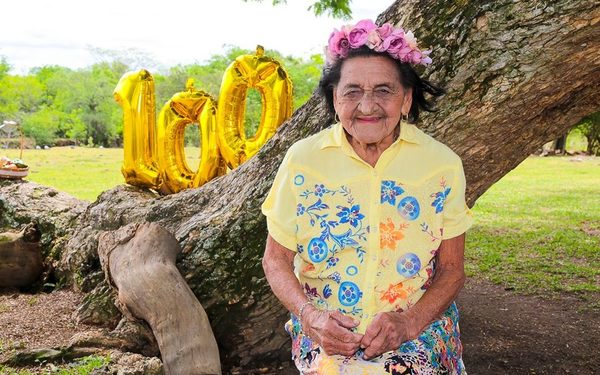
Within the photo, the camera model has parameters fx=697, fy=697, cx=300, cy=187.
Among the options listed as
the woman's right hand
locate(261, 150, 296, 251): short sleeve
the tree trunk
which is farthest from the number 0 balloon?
the woman's right hand

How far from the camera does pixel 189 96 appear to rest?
5355 millimetres

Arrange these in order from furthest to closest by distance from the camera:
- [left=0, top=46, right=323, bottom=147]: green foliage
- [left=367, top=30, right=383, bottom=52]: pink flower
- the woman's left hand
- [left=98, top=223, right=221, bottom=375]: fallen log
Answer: [left=0, top=46, right=323, bottom=147]: green foliage
[left=98, top=223, right=221, bottom=375]: fallen log
[left=367, top=30, right=383, bottom=52]: pink flower
the woman's left hand

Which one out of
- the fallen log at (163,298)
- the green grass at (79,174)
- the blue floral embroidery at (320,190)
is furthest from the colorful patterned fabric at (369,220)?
the green grass at (79,174)

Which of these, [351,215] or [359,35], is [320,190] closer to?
[351,215]

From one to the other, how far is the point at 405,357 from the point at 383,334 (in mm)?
130

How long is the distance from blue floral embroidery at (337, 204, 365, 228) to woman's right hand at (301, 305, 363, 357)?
12.6 inches

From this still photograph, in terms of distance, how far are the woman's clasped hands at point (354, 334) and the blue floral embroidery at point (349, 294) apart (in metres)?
0.13

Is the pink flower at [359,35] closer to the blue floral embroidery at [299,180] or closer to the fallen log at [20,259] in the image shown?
the blue floral embroidery at [299,180]

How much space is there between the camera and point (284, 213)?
242 cm

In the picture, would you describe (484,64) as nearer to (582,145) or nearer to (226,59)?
(582,145)

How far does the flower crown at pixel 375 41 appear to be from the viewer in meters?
2.36

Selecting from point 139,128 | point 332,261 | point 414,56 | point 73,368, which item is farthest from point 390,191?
point 139,128

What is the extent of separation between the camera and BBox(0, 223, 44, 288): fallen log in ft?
17.0

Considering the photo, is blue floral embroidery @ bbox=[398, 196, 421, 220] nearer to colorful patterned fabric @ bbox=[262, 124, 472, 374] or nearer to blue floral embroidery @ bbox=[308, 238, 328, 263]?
colorful patterned fabric @ bbox=[262, 124, 472, 374]
